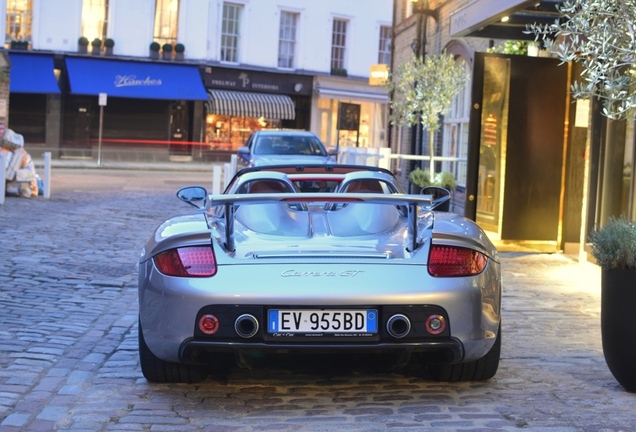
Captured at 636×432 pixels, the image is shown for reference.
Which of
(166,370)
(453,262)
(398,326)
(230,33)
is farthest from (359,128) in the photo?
(398,326)

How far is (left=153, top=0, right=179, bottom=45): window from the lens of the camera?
42.2m

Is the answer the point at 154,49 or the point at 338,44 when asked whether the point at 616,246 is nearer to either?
the point at 154,49

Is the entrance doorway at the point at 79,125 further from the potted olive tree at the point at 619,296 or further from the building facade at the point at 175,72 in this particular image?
the potted olive tree at the point at 619,296

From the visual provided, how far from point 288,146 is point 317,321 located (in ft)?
52.5

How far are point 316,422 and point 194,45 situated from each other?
38.8 m

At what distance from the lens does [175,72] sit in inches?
1655

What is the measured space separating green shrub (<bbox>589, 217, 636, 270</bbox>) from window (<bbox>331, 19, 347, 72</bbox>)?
135 feet

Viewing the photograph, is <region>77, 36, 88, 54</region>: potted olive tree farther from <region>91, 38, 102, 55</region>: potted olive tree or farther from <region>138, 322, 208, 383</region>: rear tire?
<region>138, 322, 208, 383</region>: rear tire

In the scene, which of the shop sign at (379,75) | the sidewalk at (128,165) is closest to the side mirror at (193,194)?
the shop sign at (379,75)

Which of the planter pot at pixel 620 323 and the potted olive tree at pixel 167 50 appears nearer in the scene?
the planter pot at pixel 620 323

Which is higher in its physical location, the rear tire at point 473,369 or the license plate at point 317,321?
the license plate at point 317,321

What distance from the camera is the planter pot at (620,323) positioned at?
5383 millimetres

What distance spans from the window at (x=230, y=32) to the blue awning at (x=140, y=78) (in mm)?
1761

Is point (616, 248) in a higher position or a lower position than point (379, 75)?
lower
